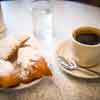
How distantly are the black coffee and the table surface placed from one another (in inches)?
4.4

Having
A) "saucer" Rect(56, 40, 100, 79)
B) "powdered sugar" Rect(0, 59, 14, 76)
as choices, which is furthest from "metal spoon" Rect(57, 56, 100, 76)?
"powdered sugar" Rect(0, 59, 14, 76)

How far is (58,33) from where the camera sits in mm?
912

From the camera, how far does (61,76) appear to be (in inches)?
28.5

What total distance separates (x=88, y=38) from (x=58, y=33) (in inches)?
8.1

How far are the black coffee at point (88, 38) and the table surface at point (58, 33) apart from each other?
0.37 ft

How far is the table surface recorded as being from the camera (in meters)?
0.67

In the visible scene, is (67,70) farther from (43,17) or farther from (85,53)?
(43,17)

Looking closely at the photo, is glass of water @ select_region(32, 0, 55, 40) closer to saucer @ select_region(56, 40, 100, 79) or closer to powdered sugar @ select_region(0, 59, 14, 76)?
saucer @ select_region(56, 40, 100, 79)

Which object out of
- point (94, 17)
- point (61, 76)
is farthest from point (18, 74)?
point (94, 17)

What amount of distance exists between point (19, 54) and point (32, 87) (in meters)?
0.10

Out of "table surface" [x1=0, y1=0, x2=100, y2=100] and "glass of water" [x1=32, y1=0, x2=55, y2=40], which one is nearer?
"table surface" [x1=0, y1=0, x2=100, y2=100]

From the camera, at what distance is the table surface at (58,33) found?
26.4 inches

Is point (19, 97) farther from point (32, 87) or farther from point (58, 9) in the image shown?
point (58, 9)

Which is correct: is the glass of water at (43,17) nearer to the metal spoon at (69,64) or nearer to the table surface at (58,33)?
the table surface at (58,33)
